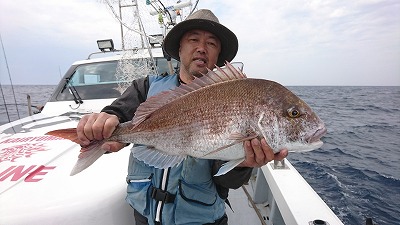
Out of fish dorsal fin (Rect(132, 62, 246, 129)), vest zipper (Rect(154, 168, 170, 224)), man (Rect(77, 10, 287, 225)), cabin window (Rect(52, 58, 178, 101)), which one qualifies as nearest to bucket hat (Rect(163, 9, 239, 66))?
man (Rect(77, 10, 287, 225))

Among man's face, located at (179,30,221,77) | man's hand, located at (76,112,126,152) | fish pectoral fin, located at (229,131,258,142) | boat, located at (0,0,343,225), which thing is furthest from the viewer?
man's face, located at (179,30,221,77)

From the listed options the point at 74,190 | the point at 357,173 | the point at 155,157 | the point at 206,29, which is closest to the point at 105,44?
the point at 206,29

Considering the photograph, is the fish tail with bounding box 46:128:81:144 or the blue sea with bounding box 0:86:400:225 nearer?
the fish tail with bounding box 46:128:81:144

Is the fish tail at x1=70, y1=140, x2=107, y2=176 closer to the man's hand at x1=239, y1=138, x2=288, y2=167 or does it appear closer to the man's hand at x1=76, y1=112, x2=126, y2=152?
the man's hand at x1=76, y1=112, x2=126, y2=152

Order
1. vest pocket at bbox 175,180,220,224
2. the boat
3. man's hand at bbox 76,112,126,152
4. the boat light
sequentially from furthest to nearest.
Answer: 1. the boat light
2. vest pocket at bbox 175,180,220,224
3. the boat
4. man's hand at bbox 76,112,126,152

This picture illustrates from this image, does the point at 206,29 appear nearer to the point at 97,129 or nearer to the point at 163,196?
the point at 97,129

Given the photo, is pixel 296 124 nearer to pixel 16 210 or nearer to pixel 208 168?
pixel 208 168

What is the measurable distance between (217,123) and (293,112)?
21.2 inches

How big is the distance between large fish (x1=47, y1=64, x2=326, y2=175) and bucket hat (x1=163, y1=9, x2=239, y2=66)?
0.86 metres

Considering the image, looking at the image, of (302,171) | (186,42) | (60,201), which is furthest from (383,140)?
(60,201)

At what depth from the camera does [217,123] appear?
6.34ft

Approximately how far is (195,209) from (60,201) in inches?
42.9

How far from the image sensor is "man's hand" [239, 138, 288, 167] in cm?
186

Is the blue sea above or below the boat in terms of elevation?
below
